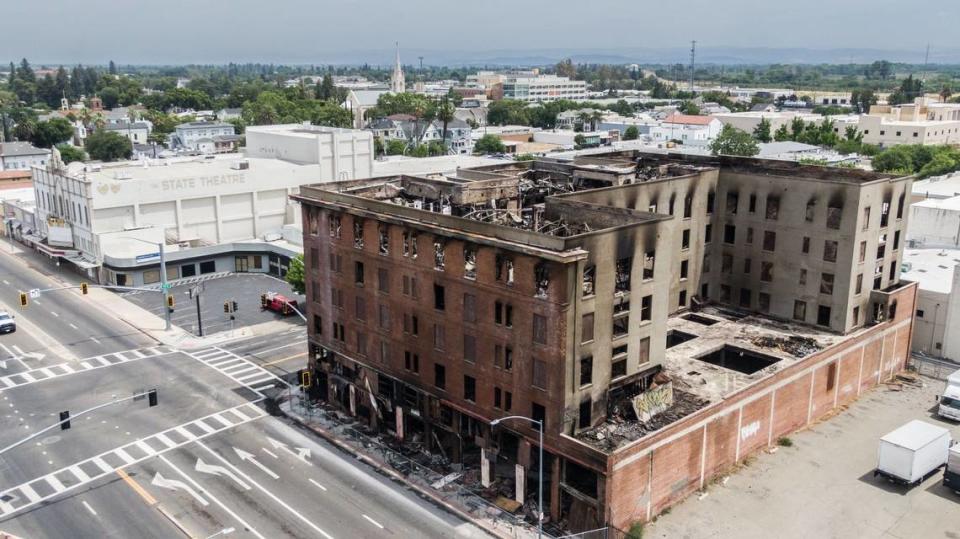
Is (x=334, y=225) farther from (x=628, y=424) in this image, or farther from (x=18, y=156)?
(x=18, y=156)

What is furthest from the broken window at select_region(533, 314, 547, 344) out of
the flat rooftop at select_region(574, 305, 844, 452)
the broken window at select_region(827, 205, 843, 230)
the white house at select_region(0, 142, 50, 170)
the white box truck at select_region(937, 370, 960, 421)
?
the white house at select_region(0, 142, 50, 170)

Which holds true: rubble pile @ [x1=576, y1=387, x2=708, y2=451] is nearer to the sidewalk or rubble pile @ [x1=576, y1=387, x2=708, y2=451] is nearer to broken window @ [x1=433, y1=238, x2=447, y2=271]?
the sidewalk

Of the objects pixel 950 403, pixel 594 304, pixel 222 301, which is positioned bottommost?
pixel 222 301

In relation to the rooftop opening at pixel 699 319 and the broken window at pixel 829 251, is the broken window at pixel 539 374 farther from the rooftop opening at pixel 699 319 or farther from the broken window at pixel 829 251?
the broken window at pixel 829 251

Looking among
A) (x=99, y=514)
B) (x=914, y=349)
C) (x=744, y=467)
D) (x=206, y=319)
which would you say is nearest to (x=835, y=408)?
(x=744, y=467)

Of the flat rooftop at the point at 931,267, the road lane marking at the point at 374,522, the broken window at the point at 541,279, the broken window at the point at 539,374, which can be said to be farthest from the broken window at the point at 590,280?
the flat rooftop at the point at 931,267

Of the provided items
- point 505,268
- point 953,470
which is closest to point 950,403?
point 953,470
